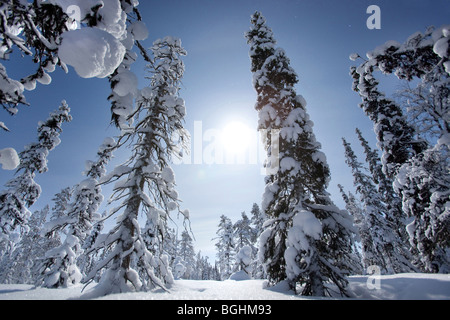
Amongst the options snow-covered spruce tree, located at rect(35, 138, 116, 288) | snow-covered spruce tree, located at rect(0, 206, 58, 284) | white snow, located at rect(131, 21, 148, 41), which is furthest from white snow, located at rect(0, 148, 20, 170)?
snow-covered spruce tree, located at rect(0, 206, 58, 284)

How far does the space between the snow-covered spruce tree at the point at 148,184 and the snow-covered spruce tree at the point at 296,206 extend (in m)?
3.85

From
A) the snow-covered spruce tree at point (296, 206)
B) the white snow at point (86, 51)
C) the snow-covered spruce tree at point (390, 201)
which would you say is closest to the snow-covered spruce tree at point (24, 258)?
the snow-covered spruce tree at point (296, 206)

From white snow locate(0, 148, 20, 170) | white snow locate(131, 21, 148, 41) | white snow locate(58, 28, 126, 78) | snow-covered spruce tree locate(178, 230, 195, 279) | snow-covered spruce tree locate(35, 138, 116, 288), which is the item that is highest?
white snow locate(131, 21, 148, 41)

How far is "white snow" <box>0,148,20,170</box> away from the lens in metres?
2.36

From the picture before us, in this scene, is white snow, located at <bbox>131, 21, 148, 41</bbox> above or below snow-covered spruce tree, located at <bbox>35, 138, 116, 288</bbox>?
above

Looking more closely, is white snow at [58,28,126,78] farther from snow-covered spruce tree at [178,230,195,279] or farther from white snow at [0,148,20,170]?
snow-covered spruce tree at [178,230,195,279]

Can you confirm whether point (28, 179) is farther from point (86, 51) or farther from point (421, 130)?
point (421, 130)

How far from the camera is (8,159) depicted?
2.40 meters

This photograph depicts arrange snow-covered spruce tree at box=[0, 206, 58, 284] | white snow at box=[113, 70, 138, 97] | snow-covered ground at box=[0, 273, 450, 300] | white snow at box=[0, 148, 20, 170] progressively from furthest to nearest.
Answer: snow-covered spruce tree at box=[0, 206, 58, 284], snow-covered ground at box=[0, 273, 450, 300], white snow at box=[113, 70, 138, 97], white snow at box=[0, 148, 20, 170]

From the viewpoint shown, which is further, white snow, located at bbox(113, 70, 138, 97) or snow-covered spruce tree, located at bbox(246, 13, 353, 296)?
snow-covered spruce tree, located at bbox(246, 13, 353, 296)

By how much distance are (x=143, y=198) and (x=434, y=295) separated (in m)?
7.26

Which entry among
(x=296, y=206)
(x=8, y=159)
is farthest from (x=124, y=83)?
(x=296, y=206)

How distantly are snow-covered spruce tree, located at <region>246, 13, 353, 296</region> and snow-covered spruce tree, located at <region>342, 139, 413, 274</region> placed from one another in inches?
626
